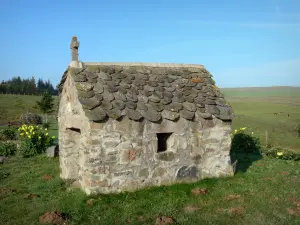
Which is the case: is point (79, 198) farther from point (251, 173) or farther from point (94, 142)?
point (251, 173)

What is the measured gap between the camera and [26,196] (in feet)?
24.9

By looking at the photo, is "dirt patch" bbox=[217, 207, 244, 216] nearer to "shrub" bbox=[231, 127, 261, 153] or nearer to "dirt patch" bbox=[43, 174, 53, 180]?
"dirt patch" bbox=[43, 174, 53, 180]

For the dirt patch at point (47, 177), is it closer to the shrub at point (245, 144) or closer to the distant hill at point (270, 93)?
the shrub at point (245, 144)

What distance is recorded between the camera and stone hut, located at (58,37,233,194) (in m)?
7.05

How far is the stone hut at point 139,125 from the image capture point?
7.05 metres

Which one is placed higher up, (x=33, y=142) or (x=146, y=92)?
(x=146, y=92)

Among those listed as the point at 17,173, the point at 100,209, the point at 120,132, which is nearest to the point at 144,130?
the point at 120,132

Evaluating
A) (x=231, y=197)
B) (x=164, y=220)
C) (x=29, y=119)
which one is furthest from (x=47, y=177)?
(x=29, y=119)

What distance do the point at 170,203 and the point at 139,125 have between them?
2.09m

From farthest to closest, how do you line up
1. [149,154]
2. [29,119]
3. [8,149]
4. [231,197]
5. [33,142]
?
[29,119]
[8,149]
[33,142]
[149,154]
[231,197]

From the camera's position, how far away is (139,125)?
741 cm

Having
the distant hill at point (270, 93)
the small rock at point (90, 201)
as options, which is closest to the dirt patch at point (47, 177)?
the small rock at point (90, 201)

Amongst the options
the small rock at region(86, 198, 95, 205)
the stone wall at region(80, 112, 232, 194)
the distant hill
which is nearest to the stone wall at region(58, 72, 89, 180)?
the stone wall at region(80, 112, 232, 194)

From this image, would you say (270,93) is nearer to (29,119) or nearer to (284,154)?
(29,119)
